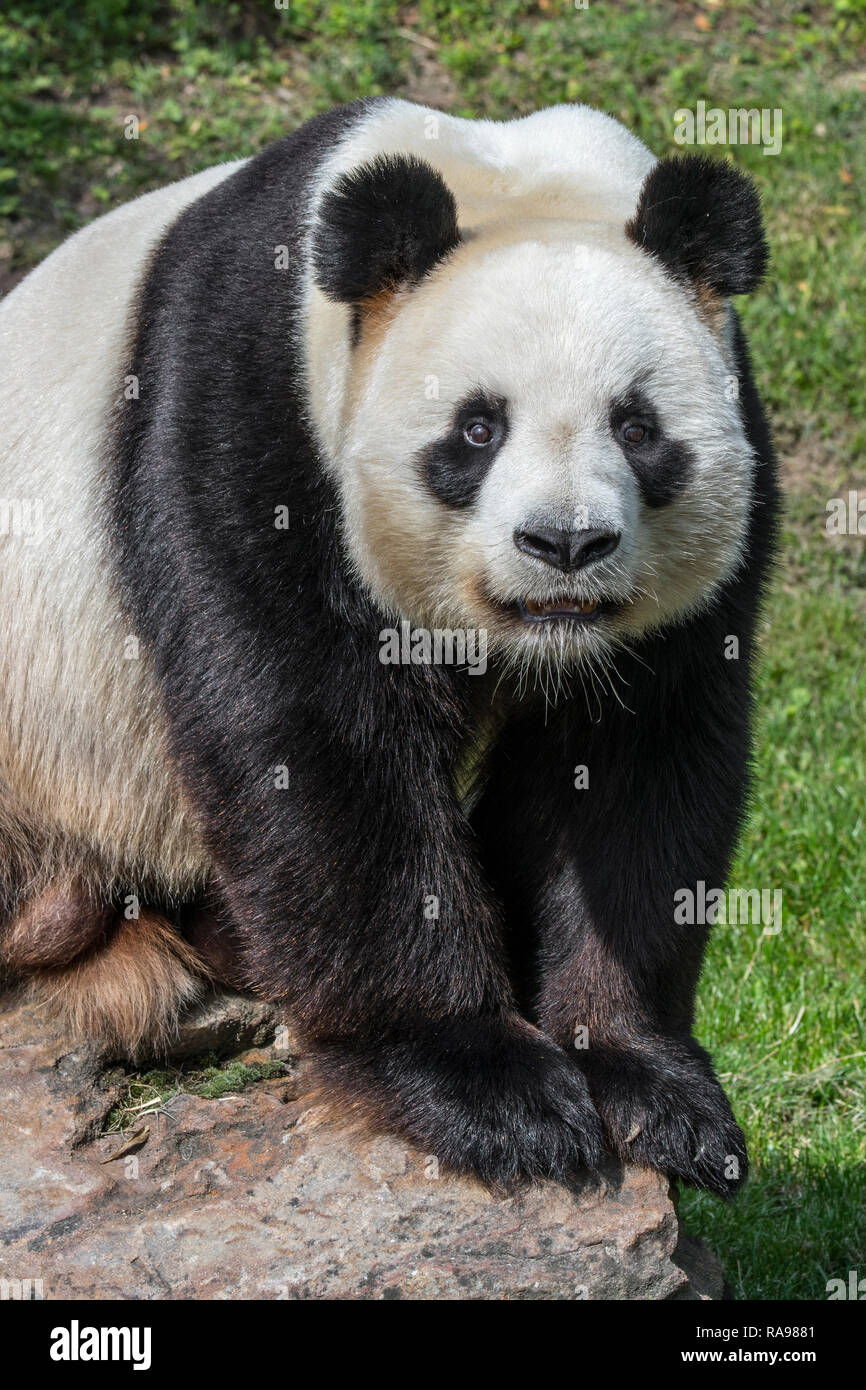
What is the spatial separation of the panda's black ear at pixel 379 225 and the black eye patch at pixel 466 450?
17.2 inches

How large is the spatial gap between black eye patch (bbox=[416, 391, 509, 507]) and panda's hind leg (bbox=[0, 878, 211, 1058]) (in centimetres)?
176

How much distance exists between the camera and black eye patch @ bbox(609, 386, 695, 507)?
3.96 m

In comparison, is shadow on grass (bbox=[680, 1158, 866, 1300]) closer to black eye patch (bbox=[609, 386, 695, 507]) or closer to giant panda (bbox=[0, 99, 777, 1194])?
giant panda (bbox=[0, 99, 777, 1194])

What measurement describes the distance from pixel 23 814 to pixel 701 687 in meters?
2.13

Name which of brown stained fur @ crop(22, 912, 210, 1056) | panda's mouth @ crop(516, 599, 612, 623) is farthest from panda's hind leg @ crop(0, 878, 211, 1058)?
panda's mouth @ crop(516, 599, 612, 623)

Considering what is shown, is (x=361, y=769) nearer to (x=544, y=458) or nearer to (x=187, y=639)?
(x=187, y=639)

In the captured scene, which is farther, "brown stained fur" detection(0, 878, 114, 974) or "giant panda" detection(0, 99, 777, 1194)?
"brown stained fur" detection(0, 878, 114, 974)

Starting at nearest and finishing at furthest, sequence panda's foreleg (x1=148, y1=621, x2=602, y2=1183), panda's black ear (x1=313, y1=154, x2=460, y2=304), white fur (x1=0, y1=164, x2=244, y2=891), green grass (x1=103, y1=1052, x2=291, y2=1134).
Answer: panda's black ear (x1=313, y1=154, x2=460, y2=304) → panda's foreleg (x1=148, y1=621, x2=602, y2=1183) → green grass (x1=103, y1=1052, x2=291, y2=1134) → white fur (x1=0, y1=164, x2=244, y2=891)

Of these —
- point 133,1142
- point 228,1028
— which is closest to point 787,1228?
point 228,1028

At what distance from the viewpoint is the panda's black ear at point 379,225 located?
4027mm

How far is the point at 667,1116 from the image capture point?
4.37m

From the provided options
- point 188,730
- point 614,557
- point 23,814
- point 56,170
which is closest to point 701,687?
point 614,557

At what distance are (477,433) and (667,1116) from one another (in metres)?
1.87

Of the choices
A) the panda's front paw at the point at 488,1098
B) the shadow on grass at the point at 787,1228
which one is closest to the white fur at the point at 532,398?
the panda's front paw at the point at 488,1098
